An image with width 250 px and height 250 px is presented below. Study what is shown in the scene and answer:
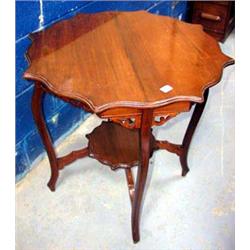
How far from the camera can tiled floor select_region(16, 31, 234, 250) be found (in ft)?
4.10

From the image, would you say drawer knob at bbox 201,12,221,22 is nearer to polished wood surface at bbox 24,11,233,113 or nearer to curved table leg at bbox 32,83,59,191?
polished wood surface at bbox 24,11,233,113

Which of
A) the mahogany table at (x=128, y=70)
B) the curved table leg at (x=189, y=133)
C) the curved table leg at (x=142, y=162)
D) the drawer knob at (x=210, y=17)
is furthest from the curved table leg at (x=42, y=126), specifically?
the drawer knob at (x=210, y=17)

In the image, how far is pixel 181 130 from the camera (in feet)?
5.87

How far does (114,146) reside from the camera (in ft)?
4.48

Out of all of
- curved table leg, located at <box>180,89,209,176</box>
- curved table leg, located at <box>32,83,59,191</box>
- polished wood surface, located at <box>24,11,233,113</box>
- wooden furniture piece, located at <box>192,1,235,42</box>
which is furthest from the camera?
wooden furniture piece, located at <box>192,1,235,42</box>

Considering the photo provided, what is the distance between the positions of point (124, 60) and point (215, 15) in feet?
5.92

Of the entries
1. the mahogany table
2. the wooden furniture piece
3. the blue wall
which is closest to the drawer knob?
the wooden furniture piece

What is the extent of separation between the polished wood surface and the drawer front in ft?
4.76

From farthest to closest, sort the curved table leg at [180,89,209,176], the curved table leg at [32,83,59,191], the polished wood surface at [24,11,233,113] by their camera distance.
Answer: the curved table leg at [180,89,209,176], the curved table leg at [32,83,59,191], the polished wood surface at [24,11,233,113]

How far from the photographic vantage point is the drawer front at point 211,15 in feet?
8.20

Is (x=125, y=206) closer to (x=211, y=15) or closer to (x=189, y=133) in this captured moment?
(x=189, y=133)
